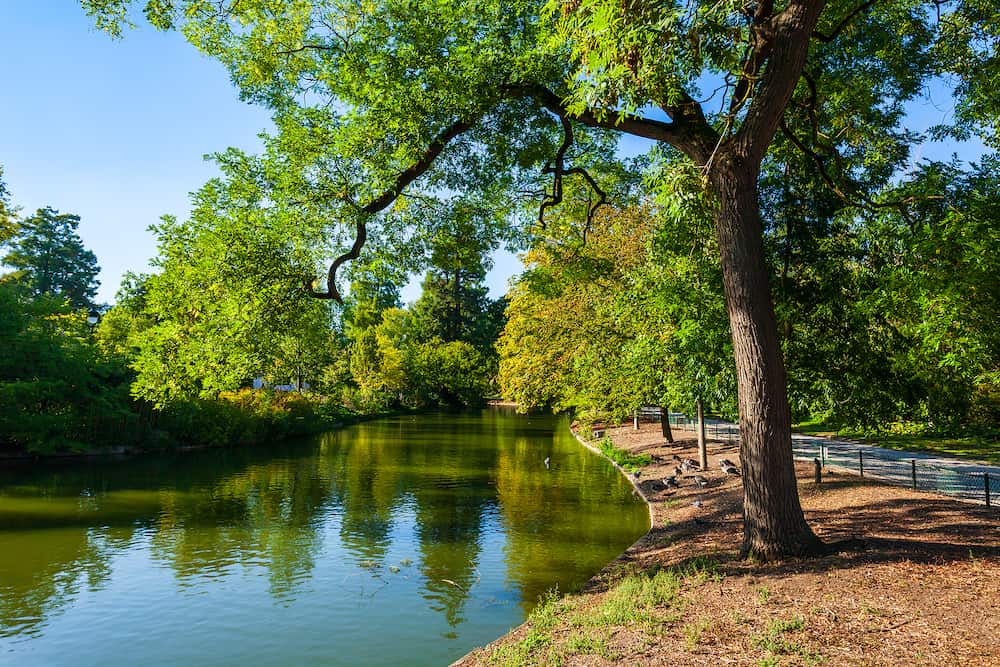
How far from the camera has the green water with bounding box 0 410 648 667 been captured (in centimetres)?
1056

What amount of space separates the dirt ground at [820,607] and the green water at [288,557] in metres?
2.52

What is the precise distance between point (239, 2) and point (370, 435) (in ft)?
121

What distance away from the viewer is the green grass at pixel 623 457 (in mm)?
27141

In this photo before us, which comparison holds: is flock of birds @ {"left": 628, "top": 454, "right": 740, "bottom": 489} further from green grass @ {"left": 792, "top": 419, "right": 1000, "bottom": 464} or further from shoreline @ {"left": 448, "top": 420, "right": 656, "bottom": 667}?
green grass @ {"left": 792, "top": 419, "right": 1000, "bottom": 464}

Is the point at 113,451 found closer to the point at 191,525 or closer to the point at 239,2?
the point at 191,525

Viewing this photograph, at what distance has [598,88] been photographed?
8.41 meters

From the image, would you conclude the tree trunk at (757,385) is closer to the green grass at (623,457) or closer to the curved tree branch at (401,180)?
the curved tree branch at (401,180)

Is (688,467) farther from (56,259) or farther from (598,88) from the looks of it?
(56,259)

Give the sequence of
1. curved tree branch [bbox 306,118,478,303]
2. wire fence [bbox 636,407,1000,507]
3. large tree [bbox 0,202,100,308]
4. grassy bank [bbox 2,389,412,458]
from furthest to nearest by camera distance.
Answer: large tree [bbox 0,202,100,308], grassy bank [bbox 2,389,412,458], wire fence [bbox 636,407,1000,507], curved tree branch [bbox 306,118,478,303]

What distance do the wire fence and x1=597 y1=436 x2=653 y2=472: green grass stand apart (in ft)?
14.4

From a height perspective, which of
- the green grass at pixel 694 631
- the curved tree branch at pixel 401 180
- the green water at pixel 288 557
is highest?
the curved tree branch at pixel 401 180

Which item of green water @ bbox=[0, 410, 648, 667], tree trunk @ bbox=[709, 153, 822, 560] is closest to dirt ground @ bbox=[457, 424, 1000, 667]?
tree trunk @ bbox=[709, 153, 822, 560]

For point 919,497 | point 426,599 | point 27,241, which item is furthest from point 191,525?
point 27,241

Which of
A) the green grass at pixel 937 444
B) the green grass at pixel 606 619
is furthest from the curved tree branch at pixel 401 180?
the green grass at pixel 937 444
